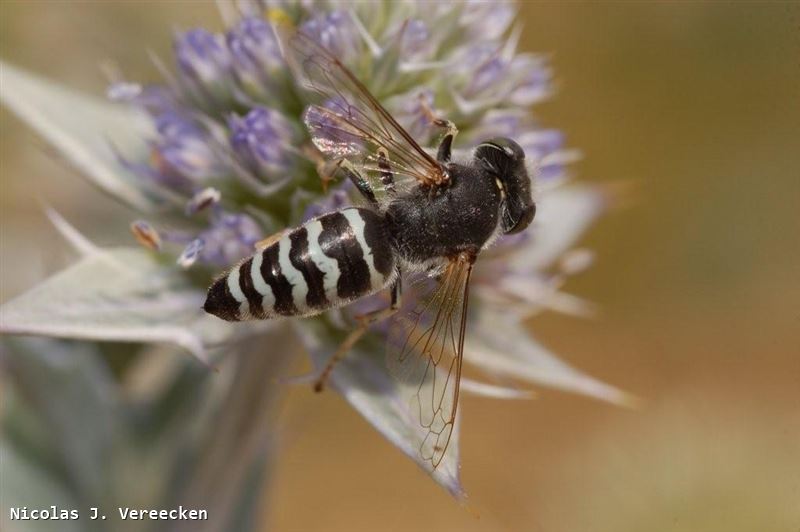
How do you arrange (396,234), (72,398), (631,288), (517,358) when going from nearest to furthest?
1. (396,234)
2. (517,358)
3. (72,398)
4. (631,288)

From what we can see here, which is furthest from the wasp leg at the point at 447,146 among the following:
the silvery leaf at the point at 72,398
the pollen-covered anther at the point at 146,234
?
the silvery leaf at the point at 72,398

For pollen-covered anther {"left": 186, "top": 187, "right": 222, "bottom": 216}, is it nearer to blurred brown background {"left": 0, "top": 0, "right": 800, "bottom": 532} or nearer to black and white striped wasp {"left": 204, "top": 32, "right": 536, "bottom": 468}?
black and white striped wasp {"left": 204, "top": 32, "right": 536, "bottom": 468}

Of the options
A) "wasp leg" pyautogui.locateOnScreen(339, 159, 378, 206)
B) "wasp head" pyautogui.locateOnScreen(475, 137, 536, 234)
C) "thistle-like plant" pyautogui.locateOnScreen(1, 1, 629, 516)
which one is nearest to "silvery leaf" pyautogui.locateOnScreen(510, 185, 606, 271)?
"thistle-like plant" pyautogui.locateOnScreen(1, 1, 629, 516)

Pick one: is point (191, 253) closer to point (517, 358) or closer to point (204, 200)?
point (204, 200)

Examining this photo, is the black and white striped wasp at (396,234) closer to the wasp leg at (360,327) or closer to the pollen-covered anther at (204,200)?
the wasp leg at (360,327)

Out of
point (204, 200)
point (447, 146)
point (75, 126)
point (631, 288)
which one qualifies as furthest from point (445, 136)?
point (631, 288)

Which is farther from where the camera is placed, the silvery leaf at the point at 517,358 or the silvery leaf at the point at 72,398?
the silvery leaf at the point at 72,398
